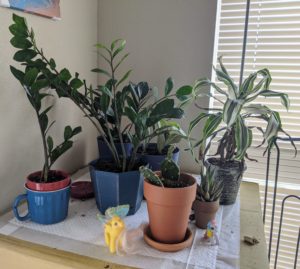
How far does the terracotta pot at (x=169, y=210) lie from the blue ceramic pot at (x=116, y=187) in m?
0.12

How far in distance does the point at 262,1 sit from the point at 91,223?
1326mm

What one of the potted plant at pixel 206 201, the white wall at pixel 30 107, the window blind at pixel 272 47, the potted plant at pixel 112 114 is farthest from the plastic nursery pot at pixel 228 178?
the white wall at pixel 30 107

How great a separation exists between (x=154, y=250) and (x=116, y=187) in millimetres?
234

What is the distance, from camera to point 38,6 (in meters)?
0.98

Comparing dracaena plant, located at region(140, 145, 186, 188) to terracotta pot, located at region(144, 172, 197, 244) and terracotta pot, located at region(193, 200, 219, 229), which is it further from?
terracotta pot, located at region(193, 200, 219, 229)

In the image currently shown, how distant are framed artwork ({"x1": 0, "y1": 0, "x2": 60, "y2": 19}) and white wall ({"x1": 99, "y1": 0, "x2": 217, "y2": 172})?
1.31ft

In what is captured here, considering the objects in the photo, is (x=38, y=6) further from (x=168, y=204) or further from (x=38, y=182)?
(x=168, y=204)

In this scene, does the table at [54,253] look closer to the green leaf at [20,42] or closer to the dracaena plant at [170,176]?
the dracaena plant at [170,176]

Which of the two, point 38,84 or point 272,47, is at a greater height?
point 272,47

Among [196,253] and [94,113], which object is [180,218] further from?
[94,113]

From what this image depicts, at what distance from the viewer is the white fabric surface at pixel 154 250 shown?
28.5 inches

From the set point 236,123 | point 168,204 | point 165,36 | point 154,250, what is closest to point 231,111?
point 236,123

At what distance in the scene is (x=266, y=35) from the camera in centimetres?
137

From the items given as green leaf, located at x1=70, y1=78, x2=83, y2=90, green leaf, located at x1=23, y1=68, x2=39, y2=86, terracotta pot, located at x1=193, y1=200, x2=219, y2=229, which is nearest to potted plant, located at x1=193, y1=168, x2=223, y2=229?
terracotta pot, located at x1=193, y1=200, x2=219, y2=229
